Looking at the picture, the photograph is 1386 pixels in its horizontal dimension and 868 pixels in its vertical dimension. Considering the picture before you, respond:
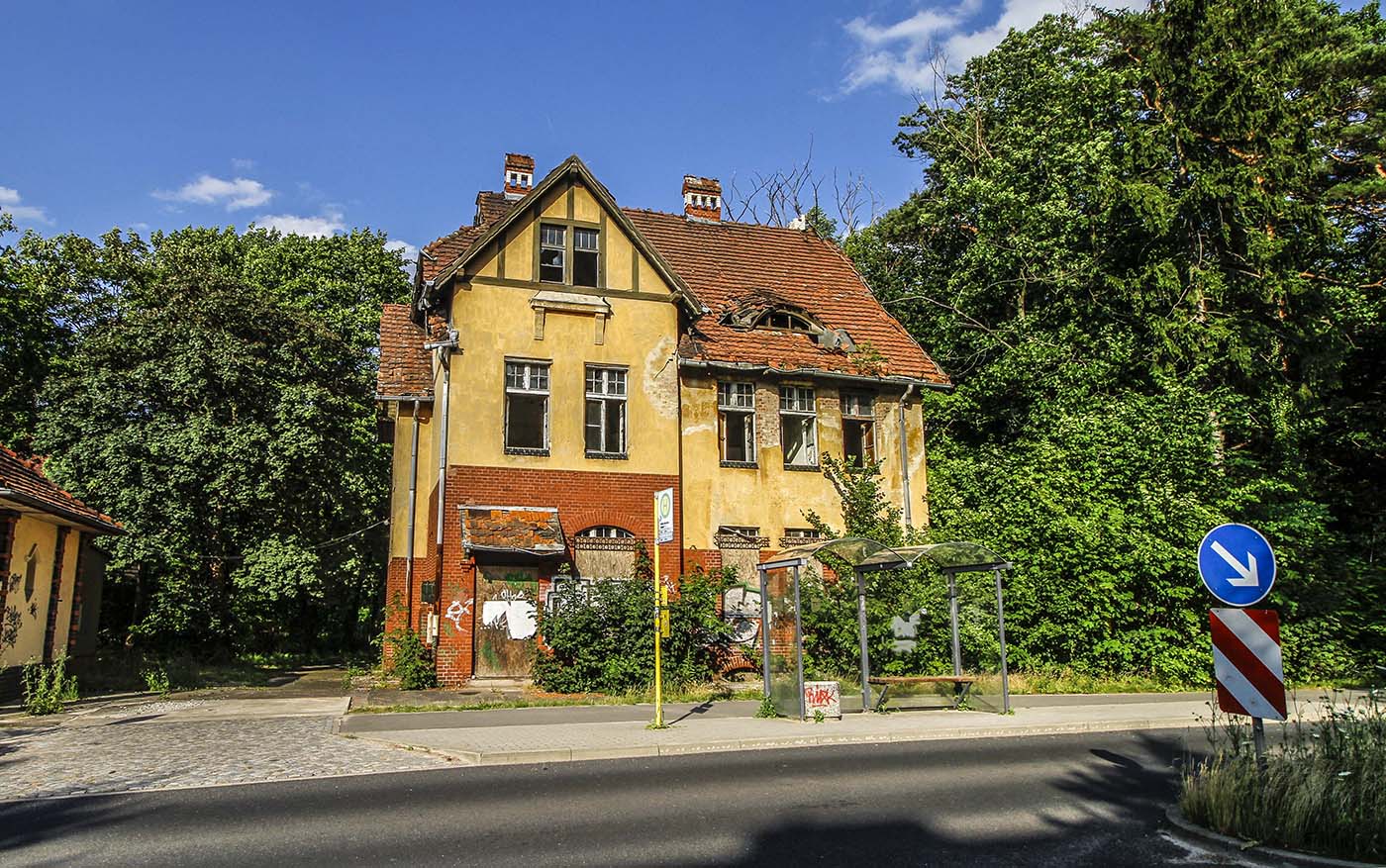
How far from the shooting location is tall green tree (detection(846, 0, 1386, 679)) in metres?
20.5

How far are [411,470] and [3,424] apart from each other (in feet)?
53.8

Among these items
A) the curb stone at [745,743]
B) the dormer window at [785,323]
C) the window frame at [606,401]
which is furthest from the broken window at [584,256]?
the curb stone at [745,743]

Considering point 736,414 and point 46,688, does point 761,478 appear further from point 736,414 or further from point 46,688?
point 46,688

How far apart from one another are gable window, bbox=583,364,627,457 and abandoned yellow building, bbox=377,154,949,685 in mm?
36

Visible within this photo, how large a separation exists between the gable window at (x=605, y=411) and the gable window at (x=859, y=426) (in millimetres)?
5840

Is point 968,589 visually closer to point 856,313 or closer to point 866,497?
point 866,497

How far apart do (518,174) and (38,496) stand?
563 inches

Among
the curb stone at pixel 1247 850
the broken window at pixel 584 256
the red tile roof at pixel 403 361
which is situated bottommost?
the curb stone at pixel 1247 850

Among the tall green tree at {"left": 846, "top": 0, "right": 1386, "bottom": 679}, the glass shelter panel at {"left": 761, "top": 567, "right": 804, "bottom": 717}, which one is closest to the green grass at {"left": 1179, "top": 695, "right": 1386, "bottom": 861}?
the glass shelter panel at {"left": 761, "top": 567, "right": 804, "bottom": 717}

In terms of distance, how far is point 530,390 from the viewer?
2084 centimetres

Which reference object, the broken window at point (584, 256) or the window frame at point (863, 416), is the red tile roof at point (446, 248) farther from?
the window frame at point (863, 416)

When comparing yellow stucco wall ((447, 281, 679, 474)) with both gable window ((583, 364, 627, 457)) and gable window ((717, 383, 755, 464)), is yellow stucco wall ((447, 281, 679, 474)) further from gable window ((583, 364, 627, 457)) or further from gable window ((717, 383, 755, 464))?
gable window ((717, 383, 755, 464))

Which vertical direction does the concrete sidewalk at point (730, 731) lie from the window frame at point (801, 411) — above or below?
below

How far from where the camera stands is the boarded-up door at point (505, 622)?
1948 centimetres
